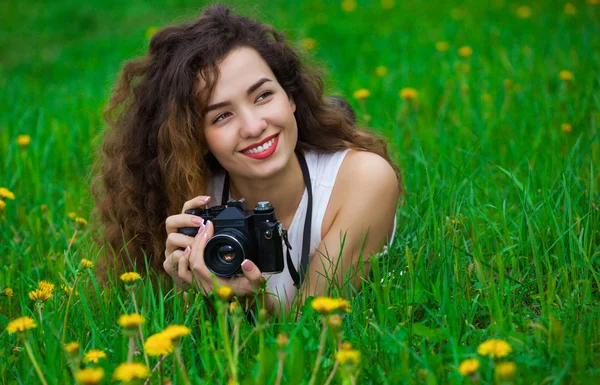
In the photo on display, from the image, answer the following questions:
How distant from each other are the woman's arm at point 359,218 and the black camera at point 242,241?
22 cm

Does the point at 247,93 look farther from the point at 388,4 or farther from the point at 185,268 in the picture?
the point at 388,4

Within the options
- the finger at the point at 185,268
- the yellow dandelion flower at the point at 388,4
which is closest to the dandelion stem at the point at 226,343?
the finger at the point at 185,268

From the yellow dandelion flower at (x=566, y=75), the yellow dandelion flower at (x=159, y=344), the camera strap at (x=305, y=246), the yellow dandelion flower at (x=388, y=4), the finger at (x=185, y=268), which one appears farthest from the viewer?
the yellow dandelion flower at (x=388, y=4)

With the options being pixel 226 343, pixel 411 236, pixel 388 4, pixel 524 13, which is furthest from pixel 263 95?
pixel 388 4

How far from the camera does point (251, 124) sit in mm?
2004

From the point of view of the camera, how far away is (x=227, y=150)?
2.05 metres

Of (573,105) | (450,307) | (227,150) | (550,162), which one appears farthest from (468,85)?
(450,307)

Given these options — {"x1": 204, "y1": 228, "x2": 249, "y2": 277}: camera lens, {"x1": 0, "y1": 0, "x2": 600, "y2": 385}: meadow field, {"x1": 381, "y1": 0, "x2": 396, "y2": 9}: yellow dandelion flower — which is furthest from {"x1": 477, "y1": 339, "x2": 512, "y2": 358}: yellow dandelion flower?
{"x1": 381, "y1": 0, "x2": 396, "y2": 9}: yellow dandelion flower

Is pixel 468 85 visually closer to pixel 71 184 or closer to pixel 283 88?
pixel 283 88

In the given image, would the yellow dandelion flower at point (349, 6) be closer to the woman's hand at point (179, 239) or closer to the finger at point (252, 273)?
the woman's hand at point (179, 239)

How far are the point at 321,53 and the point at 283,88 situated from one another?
2.71 metres

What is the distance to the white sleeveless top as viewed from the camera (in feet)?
7.20

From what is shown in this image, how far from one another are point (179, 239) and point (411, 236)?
0.76 metres

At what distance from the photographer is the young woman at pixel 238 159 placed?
79.9 inches
